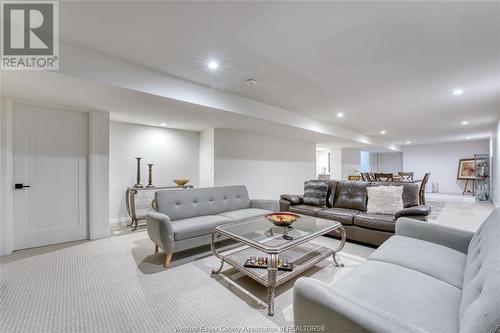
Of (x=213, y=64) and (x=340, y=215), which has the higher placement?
(x=213, y=64)

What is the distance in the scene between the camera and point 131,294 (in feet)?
6.50

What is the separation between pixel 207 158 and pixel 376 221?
12.0 feet

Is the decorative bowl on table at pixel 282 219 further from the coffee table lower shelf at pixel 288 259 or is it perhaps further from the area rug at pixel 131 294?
the area rug at pixel 131 294

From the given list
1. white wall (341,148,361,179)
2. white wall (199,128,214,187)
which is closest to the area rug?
white wall (199,128,214,187)

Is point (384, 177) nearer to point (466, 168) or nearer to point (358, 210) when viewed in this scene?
point (358, 210)

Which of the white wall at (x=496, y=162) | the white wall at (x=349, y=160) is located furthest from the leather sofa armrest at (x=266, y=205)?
the white wall at (x=349, y=160)

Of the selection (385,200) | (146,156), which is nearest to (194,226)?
(146,156)

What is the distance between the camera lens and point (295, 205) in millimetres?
4105

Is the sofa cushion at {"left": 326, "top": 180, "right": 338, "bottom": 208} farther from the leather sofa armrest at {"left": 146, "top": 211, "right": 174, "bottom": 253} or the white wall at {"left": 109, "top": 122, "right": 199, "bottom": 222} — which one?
the white wall at {"left": 109, "top": 122, "right": 199, "bottom": 222}

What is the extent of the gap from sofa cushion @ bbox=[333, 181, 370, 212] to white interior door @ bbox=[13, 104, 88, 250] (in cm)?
437

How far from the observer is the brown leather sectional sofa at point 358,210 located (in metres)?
2.87

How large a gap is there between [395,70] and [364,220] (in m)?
2.06

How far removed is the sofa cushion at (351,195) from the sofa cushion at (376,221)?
418 millimetres

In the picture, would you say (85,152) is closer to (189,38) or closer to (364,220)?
(189,38)
